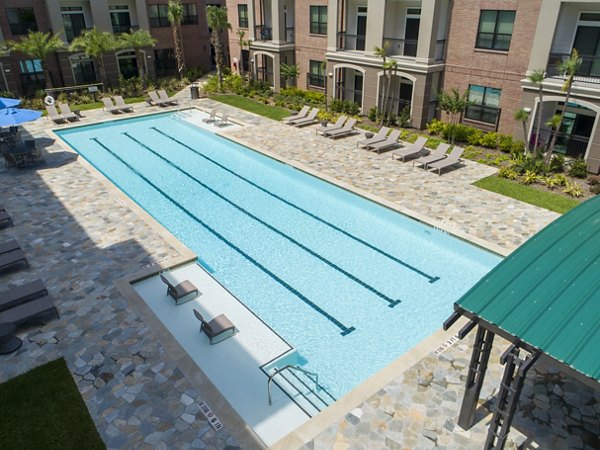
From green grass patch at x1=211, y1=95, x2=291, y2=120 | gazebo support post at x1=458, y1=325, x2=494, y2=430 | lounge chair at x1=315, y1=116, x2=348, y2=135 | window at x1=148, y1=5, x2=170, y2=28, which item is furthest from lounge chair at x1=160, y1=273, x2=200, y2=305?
window at x1=148, y1=5, x2=170, y2=28

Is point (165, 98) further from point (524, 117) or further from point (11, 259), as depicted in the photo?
point (524, 117)

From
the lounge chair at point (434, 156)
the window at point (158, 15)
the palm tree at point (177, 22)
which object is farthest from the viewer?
the window at point (158, 15)

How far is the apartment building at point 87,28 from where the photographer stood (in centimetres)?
3431

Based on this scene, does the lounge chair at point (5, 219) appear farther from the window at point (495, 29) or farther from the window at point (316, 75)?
the window at point (316, 75)

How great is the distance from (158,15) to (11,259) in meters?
34.4

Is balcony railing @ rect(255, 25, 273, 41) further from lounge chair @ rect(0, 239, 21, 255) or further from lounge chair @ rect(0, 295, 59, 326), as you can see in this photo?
lounge chair @ rect(0, 295, 59, 326)

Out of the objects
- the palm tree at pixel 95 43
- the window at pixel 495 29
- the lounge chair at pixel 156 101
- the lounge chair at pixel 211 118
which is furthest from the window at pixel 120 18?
the window at pixel 495 29

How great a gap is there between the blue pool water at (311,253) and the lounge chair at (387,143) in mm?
4670

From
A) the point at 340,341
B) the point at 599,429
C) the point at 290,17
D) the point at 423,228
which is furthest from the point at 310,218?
the point at 290,17

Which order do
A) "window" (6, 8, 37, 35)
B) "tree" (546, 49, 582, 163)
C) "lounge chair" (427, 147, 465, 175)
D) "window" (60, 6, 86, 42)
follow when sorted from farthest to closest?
"window" (60, 6, 86, 42) → "window" (6, 8, 37, 35) → "lounge chair" (427, 147, 465, 175) → "tree" (546, 49, 582, 163)

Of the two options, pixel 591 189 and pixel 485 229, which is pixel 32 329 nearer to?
pixel 485 229

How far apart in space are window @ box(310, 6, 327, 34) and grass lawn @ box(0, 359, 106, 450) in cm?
2873

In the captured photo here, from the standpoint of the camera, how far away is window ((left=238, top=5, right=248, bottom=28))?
38269 millimetres

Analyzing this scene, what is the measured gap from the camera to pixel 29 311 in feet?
36.6
